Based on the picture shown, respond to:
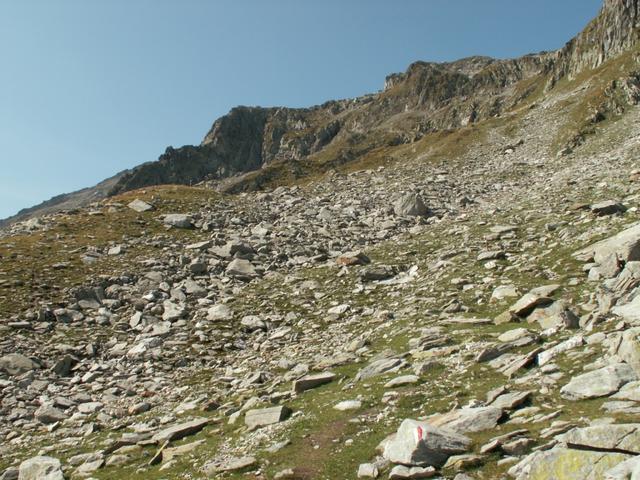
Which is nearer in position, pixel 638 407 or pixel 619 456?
pixel 619 456

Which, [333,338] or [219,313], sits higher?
[219,313]

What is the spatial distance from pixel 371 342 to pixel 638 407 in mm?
10617

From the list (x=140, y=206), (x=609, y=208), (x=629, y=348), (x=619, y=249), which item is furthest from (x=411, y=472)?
(x=140, y=206)

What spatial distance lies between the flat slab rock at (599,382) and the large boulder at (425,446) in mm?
2644

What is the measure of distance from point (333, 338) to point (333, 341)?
14.3 inches

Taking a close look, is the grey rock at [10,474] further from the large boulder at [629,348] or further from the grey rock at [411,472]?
the large boulder at [629,348]

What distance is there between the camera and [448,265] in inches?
990

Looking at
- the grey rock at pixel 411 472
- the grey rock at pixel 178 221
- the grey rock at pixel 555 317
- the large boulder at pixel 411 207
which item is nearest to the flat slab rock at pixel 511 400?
the grey rock at pixel 411 472

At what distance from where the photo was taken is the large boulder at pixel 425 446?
351 inches

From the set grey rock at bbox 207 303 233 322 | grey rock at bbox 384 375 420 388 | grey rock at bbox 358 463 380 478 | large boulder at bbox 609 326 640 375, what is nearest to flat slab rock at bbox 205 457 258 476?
grey rock at bbox 358 463 380 478

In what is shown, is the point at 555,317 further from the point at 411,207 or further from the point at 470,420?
the point at 411,207

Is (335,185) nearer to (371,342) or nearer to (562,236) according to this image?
(562,236)

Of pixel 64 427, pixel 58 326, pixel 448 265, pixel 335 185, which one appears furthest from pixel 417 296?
pixel 335 185

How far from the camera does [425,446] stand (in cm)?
898
